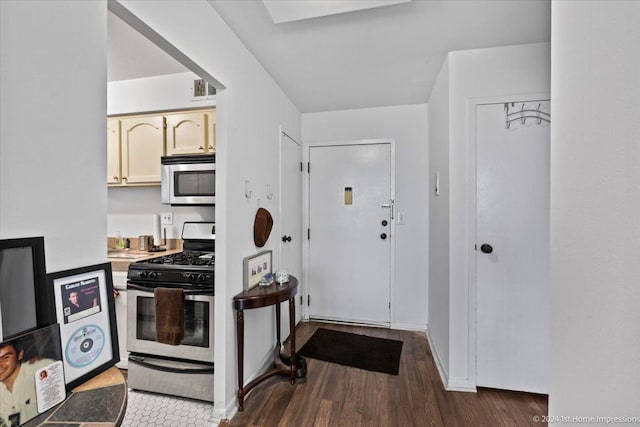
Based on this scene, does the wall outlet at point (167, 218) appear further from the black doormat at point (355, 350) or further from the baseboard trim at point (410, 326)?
the baseboard trim at point (410, 326)

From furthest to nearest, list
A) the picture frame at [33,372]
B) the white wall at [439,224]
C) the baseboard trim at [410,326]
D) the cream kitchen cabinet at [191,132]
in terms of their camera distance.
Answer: the baseboard trim at [410,326] < the cream kitchen cabinet at [191,132] < the white wall at [439,224] < the picture frame at [33,372]

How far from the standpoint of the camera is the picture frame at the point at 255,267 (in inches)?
80.0

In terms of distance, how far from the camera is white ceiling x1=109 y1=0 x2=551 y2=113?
167 cm

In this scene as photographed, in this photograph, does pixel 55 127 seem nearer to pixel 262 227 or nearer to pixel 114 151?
pixel 262 227

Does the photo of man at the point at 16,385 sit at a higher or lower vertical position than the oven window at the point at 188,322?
higher

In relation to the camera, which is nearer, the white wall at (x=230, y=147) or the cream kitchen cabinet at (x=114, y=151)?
the white wall at (x=230, y=147)

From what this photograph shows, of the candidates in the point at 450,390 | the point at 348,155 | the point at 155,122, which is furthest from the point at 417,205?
the point at 155,122

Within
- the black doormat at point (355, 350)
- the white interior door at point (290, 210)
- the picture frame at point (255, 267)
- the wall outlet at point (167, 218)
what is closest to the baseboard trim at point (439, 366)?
the black doormat at point (355, 350)

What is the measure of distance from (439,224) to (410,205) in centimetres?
67

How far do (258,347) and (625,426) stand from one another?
84.3 inches

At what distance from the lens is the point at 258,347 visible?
2.28 metres

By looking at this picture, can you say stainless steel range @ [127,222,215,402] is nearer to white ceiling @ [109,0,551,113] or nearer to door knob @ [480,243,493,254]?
white ceiling @ [109,0,551,113]

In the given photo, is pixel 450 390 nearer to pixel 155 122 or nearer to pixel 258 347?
pixel 258 347

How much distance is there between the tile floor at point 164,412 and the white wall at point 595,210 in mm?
1880
